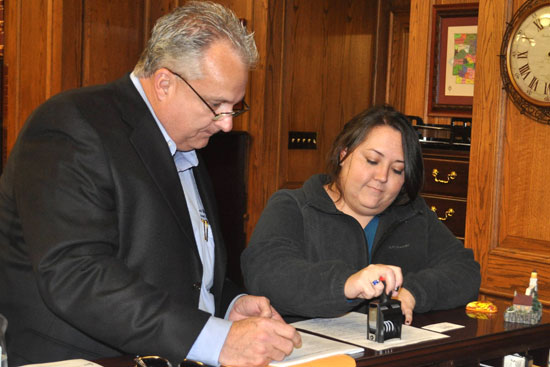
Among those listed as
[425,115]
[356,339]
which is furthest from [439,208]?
[356,339]

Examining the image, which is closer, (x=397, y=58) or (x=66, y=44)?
(x=66, y=44)

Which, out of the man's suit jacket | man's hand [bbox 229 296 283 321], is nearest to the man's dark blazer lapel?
the man's suit jacket

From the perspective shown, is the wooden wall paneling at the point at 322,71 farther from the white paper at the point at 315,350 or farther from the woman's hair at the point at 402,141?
the white paper at the point at 315,350

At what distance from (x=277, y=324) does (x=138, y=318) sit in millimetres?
304

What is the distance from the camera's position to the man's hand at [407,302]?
2.13 m

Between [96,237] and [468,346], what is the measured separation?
0.97 metres

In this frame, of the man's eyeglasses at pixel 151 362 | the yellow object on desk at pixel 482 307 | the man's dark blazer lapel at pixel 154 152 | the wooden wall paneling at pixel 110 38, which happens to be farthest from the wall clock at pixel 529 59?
the wooden wall paneling at pixel 110 38

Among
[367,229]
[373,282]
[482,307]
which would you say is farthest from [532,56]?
[373,282]

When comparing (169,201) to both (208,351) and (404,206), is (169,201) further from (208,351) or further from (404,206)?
(404,206)

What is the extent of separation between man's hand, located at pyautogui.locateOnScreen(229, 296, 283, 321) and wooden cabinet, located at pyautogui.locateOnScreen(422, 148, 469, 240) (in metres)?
2.37

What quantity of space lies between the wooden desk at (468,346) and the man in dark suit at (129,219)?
146mm

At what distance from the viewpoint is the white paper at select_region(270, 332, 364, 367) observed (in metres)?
1.65

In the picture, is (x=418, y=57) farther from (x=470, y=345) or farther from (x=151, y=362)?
(x=151, y=362)

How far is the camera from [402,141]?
8.26ft
